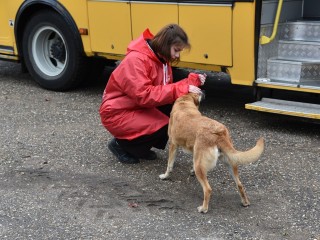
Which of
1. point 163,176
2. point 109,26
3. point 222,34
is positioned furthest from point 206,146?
point 109,26

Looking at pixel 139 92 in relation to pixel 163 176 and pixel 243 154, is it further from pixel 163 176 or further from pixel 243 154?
pixel 243 154

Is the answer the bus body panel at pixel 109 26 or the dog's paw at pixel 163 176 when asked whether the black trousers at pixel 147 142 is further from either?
the bus body panel at pixel 109 26

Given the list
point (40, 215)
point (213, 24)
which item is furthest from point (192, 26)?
point (40, 215)

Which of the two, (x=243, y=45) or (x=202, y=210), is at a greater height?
(x=243, y=45)

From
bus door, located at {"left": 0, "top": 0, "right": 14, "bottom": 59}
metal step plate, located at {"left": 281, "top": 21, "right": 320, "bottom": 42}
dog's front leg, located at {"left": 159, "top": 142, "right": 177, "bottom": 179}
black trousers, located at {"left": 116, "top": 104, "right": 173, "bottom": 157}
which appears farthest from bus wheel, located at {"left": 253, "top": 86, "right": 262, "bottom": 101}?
bus door, located at {"left": 0, "top": 0, "right": 14, "bottom": 59}

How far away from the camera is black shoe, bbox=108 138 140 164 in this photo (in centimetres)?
504

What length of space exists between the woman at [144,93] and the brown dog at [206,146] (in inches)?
12.9

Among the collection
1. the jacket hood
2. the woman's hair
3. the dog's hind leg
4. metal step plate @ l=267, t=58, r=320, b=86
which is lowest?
the dog's hind leg

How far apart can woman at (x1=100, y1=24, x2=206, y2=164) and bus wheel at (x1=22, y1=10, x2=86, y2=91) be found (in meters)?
2.44

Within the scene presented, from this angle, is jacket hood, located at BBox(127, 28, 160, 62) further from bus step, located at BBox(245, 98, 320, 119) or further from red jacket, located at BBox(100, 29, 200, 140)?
bus step, located at BBox(245, 98, 320, 119)

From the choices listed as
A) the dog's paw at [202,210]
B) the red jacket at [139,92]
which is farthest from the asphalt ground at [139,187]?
the red jacket at [139,92]

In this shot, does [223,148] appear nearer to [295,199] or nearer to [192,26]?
[295,199]

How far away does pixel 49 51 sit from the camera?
Answer: 308 inches

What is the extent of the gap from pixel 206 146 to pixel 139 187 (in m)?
0.84
